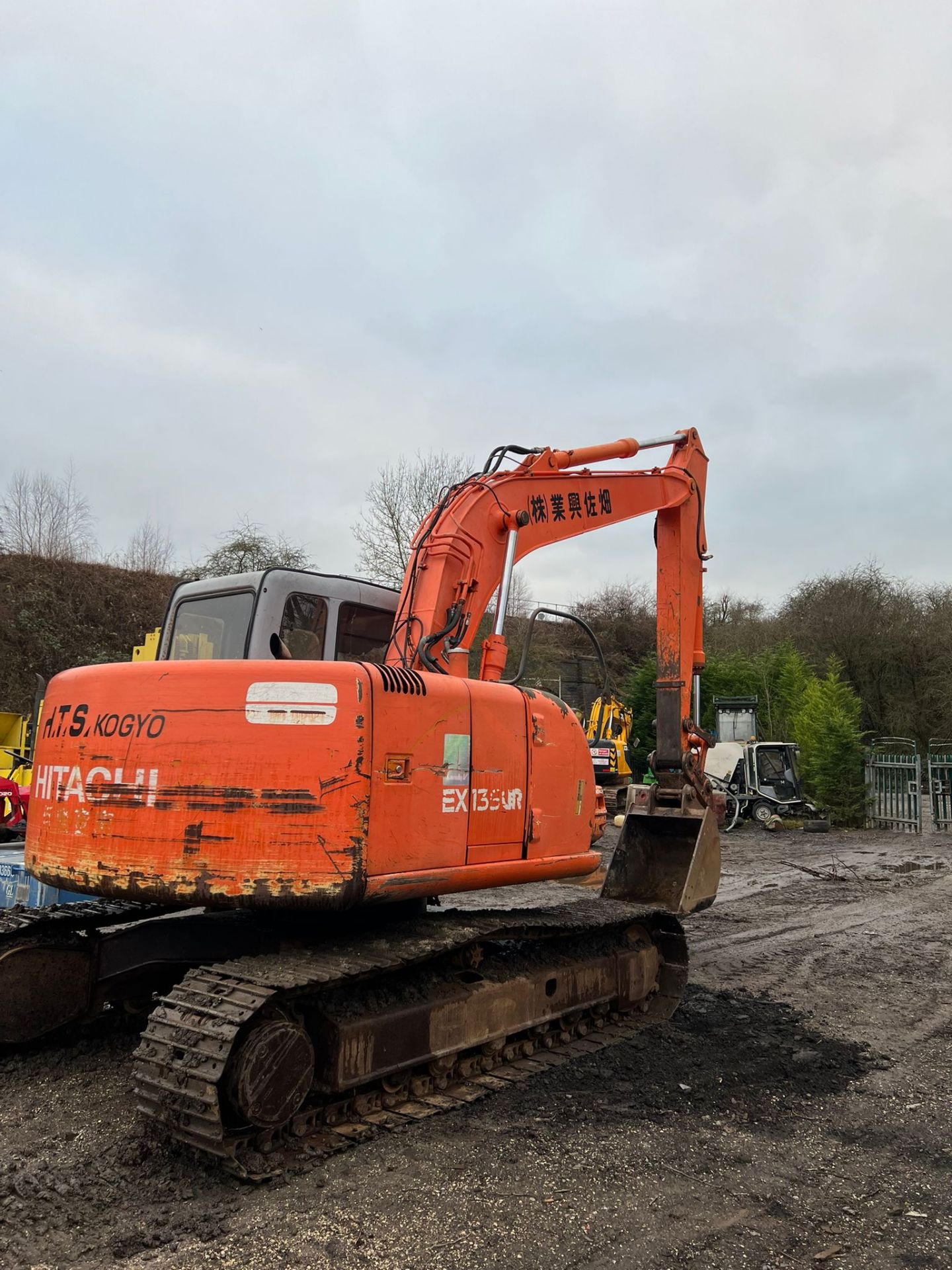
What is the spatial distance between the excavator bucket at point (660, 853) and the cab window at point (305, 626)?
9.63ft

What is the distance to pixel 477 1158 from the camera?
415cm

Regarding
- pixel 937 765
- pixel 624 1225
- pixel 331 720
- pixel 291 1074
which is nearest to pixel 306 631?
pixel 331 720

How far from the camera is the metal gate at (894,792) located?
19859 millimetres

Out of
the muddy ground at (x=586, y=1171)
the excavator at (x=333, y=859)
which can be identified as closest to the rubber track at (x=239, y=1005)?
the excavator at (x=333, y=859)

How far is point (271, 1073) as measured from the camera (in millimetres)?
4016

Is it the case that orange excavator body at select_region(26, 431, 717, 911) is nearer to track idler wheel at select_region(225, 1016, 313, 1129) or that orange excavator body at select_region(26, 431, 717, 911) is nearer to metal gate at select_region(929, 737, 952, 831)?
track idler wheel at select_region(225, 1016, 313, 1129)

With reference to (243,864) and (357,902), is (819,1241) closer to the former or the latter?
(357,902)

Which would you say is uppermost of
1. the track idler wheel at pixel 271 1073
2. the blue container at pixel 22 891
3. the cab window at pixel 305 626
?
the cab window at pixel 305 626

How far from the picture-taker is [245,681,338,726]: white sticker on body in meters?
4.34

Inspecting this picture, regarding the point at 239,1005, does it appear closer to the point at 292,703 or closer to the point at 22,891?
the point at 292,703

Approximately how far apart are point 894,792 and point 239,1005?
1922 centimetres

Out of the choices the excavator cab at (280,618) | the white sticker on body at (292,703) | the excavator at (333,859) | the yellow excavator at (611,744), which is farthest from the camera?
the yellow excavator at (611,744)

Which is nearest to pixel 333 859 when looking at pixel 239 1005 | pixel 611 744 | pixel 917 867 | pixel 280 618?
pixel 239 1005

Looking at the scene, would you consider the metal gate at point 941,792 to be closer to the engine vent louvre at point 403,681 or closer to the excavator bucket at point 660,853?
the excavator bucket at point 660,853
